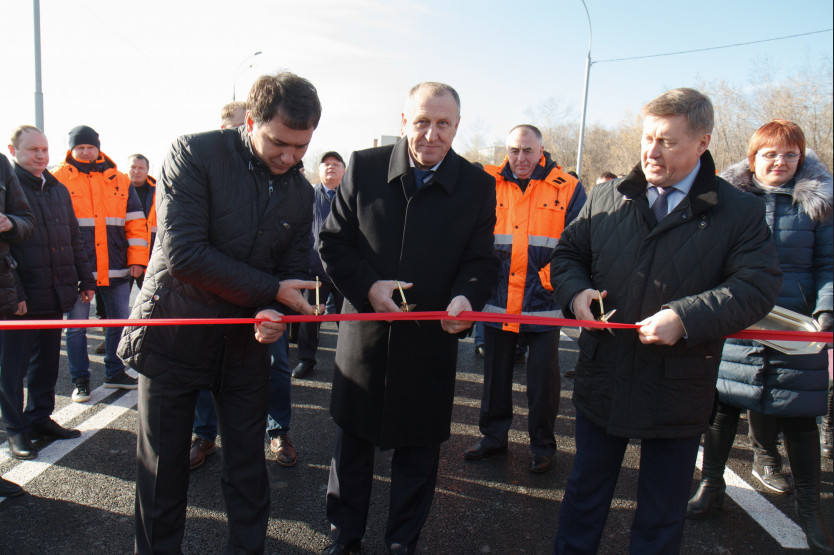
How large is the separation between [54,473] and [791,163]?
4.71 meters

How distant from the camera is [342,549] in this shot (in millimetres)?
2689

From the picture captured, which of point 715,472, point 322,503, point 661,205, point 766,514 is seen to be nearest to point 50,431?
point 322,503

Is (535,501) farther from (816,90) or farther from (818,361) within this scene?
(816,90)

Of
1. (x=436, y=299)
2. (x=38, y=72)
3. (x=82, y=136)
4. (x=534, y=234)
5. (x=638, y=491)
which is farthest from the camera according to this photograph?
(x=38, y=72)

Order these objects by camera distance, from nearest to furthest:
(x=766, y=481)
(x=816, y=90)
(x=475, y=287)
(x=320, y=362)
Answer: (x=475, y=287), (x=766, y=481), (x=320, y=362), (x=816, y=90)

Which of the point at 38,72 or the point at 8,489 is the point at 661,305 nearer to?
the point at 8,489

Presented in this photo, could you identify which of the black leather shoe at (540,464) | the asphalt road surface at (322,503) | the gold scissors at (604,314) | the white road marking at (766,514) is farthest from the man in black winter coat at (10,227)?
the white road marking at (766,514)

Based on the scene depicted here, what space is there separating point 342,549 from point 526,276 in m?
2.18

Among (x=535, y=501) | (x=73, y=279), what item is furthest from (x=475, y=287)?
(x=73, y=279)

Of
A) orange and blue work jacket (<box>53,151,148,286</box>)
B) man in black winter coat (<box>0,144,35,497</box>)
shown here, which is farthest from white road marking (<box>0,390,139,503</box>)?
orange and blue work jacket (<box>53,151,148,286</box>)

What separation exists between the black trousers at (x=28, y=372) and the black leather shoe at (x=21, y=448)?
0.13 ft

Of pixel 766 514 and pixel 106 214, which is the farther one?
pixel 106 214

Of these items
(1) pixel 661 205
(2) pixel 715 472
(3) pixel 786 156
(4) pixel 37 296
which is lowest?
(2) pixel 715 472

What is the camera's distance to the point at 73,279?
4066 millimetres
